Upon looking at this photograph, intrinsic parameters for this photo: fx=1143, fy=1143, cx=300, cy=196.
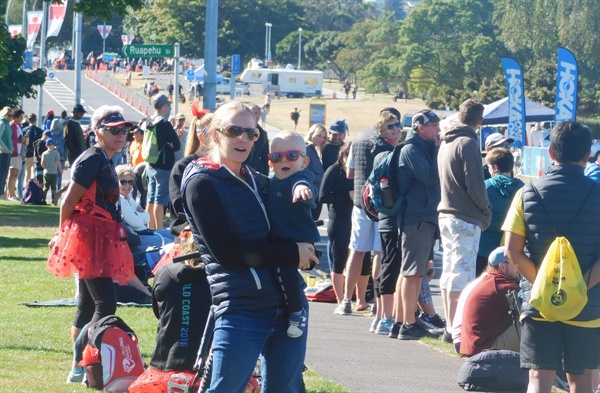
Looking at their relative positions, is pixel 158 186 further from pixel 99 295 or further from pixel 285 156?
pixel 285 156

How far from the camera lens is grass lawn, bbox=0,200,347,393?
7473mm

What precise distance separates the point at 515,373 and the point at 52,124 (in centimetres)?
1880

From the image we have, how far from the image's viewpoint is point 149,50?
20.8 m

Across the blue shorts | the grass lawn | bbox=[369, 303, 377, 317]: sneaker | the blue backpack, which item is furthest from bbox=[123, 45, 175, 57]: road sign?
the blue backpack

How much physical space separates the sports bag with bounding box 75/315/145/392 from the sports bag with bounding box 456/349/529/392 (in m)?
2.22

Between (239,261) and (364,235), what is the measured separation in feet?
20.3

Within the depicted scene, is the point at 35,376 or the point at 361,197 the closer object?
the point at 35,376

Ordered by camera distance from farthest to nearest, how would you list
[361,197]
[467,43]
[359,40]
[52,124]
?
[359,40] < [467,43] < [52,124] < [361,197]

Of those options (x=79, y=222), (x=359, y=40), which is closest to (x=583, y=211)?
(x=79, y=222)

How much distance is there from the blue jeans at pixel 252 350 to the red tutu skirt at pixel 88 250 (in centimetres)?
251

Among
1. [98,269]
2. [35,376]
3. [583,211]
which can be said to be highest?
[583,211]

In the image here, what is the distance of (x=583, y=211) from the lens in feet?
19.1

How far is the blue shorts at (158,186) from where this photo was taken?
14.3m

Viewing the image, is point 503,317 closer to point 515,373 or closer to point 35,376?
point 515,373
